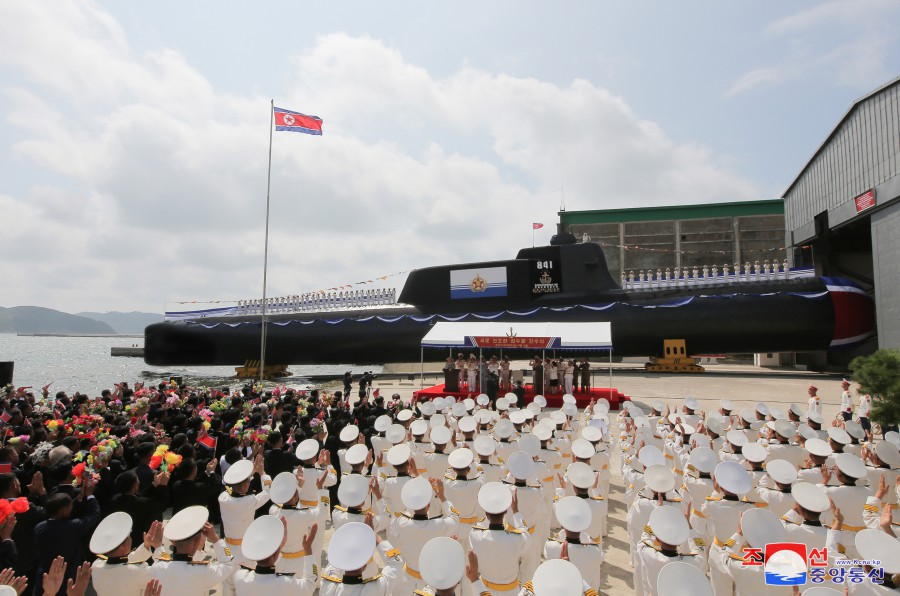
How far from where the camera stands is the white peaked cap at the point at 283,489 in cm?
468

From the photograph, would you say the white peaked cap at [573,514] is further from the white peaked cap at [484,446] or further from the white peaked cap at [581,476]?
the white peaked cap at [484,446]

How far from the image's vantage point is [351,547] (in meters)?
3.29

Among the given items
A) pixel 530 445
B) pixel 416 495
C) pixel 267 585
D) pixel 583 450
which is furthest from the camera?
pixel 530 445

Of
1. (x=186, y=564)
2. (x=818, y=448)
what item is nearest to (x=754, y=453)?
(x=818, y=448)

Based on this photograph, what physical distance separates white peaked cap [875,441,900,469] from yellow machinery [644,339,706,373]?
1783cm

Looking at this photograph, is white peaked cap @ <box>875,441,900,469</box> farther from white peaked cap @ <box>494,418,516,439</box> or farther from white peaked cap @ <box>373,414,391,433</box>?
white peaked cap @ <box>373,414,391,433</box>

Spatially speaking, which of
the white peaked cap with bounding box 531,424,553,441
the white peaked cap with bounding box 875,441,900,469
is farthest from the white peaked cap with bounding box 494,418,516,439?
the white peaked cap with bounding box 875,441,900,469

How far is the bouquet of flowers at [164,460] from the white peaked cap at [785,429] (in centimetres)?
789

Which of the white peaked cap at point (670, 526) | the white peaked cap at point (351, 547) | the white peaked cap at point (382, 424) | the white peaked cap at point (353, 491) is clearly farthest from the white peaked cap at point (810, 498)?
the white peaked cap at point (382, 424)

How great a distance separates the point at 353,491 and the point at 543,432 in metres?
2.98

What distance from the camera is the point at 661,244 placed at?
5234cm

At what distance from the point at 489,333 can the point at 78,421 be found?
11689mm

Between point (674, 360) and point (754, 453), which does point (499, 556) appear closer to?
point (754, 453)

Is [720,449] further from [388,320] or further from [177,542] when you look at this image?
[388,320]
